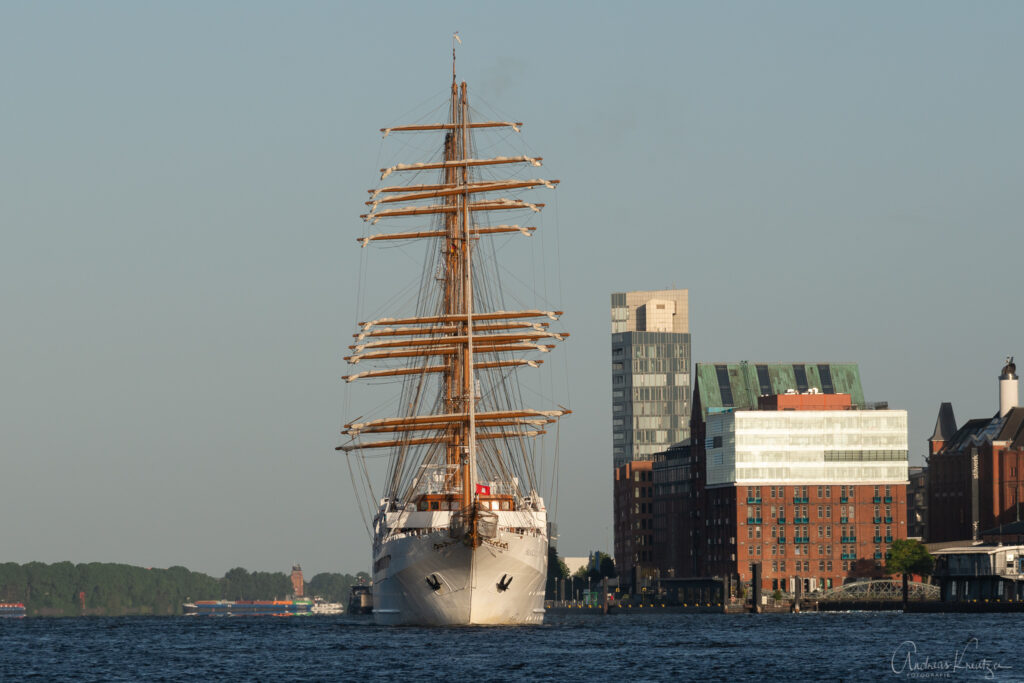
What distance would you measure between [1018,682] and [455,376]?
68519 mm

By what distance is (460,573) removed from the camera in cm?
11969

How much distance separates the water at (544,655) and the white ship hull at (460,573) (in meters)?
1.41

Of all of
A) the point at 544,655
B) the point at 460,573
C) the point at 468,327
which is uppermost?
the point at 468,327

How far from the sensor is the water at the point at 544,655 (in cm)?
8975

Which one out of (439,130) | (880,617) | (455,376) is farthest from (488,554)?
(880,617)

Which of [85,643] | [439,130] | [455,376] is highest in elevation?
A: [439,130]

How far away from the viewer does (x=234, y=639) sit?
5719 inches

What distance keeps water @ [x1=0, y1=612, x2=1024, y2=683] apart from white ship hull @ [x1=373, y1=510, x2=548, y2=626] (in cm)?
141

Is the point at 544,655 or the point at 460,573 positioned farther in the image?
the point at 460,573

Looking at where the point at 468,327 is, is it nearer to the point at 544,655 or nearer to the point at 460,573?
the point at 460,573

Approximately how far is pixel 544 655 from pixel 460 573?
19.8 meters

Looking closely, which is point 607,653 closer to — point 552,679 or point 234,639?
point 552,679

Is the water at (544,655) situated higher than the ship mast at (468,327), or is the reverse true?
the ship mast at (468,327)

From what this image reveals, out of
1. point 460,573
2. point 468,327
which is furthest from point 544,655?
point 468,327
